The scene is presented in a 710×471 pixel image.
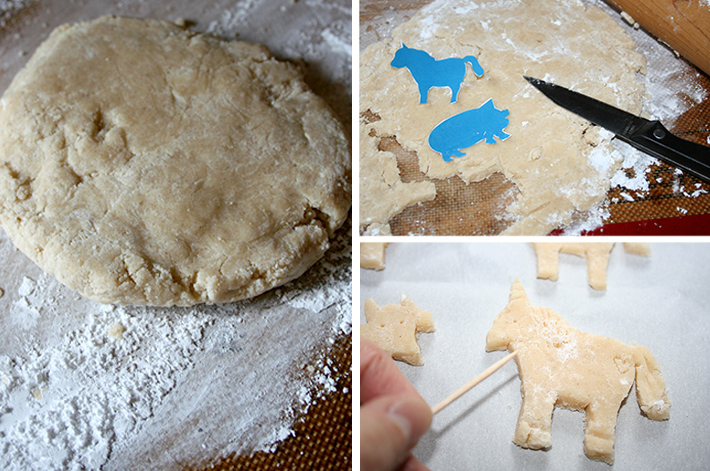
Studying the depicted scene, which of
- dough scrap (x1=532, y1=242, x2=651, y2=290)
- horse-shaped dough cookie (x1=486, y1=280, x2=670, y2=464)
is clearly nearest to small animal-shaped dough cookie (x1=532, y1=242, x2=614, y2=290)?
dough scrap (x1=532, y1=242, x2=651, y2=290)

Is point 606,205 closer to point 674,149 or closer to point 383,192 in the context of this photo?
point 674,149

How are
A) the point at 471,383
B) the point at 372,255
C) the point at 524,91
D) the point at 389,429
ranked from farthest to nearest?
1. the point at 524,91
2. the point at 372,255
3. the point at 471,383
4. the point at 389,429

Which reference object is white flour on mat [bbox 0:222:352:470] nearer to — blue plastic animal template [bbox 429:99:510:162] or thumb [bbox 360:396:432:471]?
thumb [bbox 360:396:432:471]

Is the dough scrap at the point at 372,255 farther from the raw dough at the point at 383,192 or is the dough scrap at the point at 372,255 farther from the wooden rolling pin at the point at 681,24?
the wooden rolling pin at the point at 681,24

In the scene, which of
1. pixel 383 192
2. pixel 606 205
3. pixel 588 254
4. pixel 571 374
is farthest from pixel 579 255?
pixel 383 192

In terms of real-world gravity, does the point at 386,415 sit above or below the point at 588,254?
above

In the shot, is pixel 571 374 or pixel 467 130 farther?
pixel 467 130
